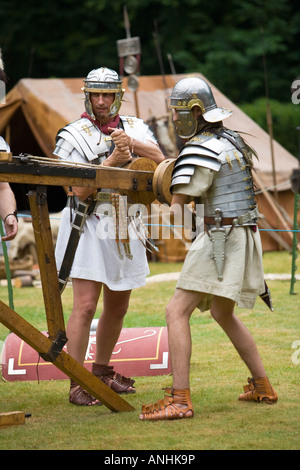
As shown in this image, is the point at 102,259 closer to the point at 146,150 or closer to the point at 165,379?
the point at 146,150

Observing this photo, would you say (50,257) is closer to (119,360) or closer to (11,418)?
(11,418)

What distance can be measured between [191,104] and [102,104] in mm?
662

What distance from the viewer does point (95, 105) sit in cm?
514

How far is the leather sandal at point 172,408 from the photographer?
4578mm

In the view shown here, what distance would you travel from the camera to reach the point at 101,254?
5.07 metres

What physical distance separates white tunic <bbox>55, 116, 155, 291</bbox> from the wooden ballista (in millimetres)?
391

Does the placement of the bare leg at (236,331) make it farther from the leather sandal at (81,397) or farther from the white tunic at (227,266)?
the leather sandal at (81,397)

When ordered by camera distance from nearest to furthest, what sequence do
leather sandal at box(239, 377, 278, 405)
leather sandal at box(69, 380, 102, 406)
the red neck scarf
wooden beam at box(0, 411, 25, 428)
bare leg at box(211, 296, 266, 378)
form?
wooden beam at box(0, 411, 25, 428) < bare leg at box(211, 296, 266, 378) < leather sandal at box(239, 377, 278, 405) < leather sandal at box(69, 380, 102, 406) < the red neck scarf

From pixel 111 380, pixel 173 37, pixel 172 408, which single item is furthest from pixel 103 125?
pixel 173 37

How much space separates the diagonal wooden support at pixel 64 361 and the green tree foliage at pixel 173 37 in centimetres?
1711

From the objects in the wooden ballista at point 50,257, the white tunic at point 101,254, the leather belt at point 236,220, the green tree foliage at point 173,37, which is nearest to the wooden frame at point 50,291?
the wooden ballista at point 50,257

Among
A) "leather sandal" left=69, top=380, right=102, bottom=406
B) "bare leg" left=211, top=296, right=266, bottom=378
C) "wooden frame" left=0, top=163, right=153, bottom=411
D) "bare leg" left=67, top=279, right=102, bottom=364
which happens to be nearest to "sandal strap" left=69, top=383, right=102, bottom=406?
"leather sandal" left=69, top=380, right=102, bottom=406

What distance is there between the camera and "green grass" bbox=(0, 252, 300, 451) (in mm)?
4184

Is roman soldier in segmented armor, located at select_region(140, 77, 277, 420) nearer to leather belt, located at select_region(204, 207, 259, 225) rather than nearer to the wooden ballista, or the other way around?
leather belt, located at select_region(204, 207, 259, 225)
